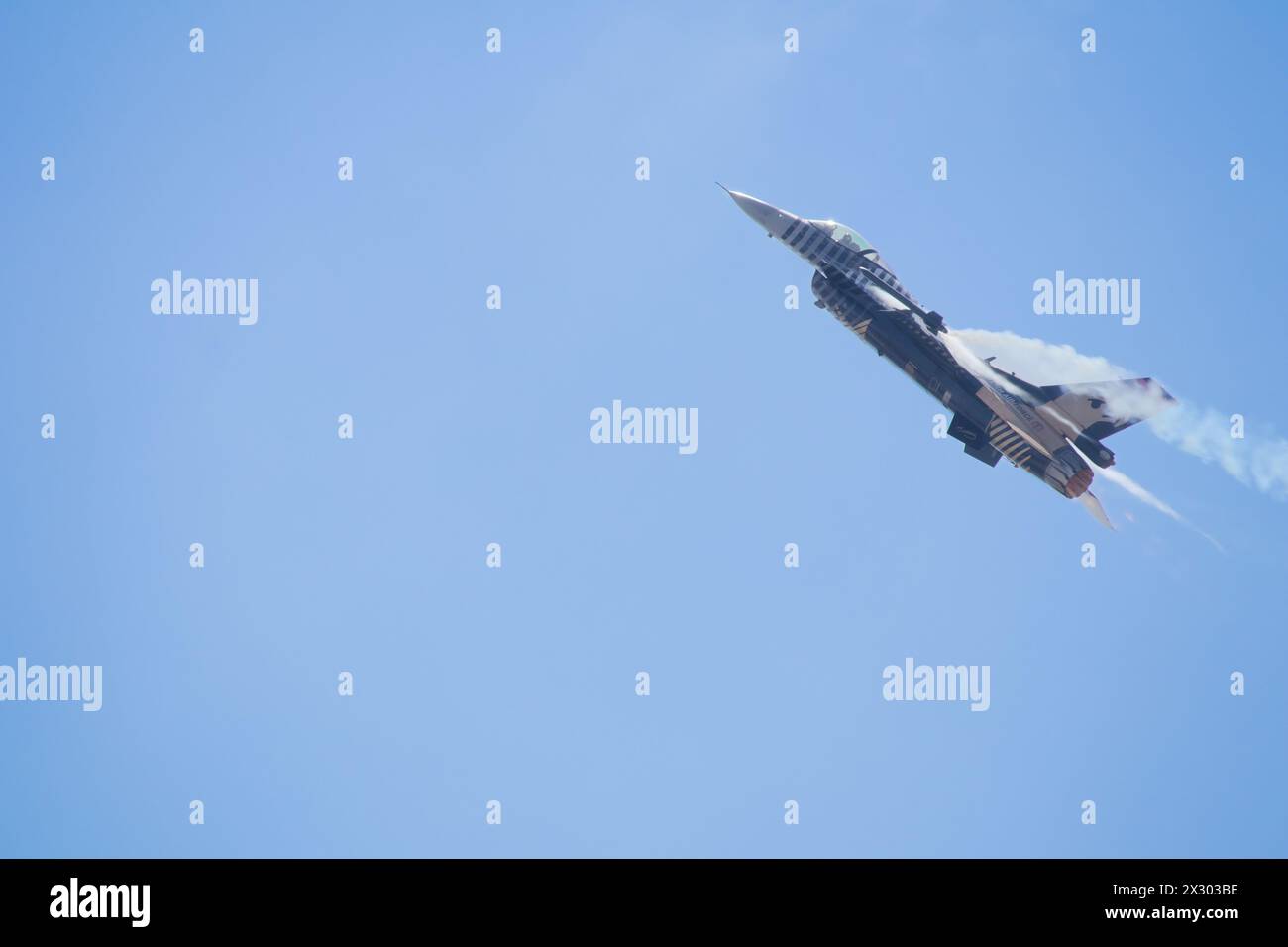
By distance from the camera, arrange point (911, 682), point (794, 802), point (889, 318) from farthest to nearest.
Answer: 1. point (911, 682)
2. point (794, 802)
3. point (889, 318)

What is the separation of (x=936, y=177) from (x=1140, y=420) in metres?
13.4

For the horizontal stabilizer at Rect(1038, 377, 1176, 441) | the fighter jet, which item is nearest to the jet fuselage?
the fighter jet

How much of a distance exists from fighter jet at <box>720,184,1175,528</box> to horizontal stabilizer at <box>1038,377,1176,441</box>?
0.04m

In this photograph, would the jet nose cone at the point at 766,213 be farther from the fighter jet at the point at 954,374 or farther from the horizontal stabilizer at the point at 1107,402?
the horizontal stabilizer at the point at 1107,402

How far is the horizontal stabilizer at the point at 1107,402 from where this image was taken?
2847 inches

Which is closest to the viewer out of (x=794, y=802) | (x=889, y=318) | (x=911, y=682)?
(x=889, y=318)

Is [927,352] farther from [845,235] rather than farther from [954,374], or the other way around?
[845,235]

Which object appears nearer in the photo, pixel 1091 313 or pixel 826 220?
pixel 826 220

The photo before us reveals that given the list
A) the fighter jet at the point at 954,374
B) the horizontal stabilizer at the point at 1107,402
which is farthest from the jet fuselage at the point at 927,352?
the horizontal stabilizer at the point at 1107,402

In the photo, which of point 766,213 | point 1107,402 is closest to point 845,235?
point 766,213

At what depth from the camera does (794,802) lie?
7612 centimetres

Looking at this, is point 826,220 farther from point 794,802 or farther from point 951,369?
point 794,802
